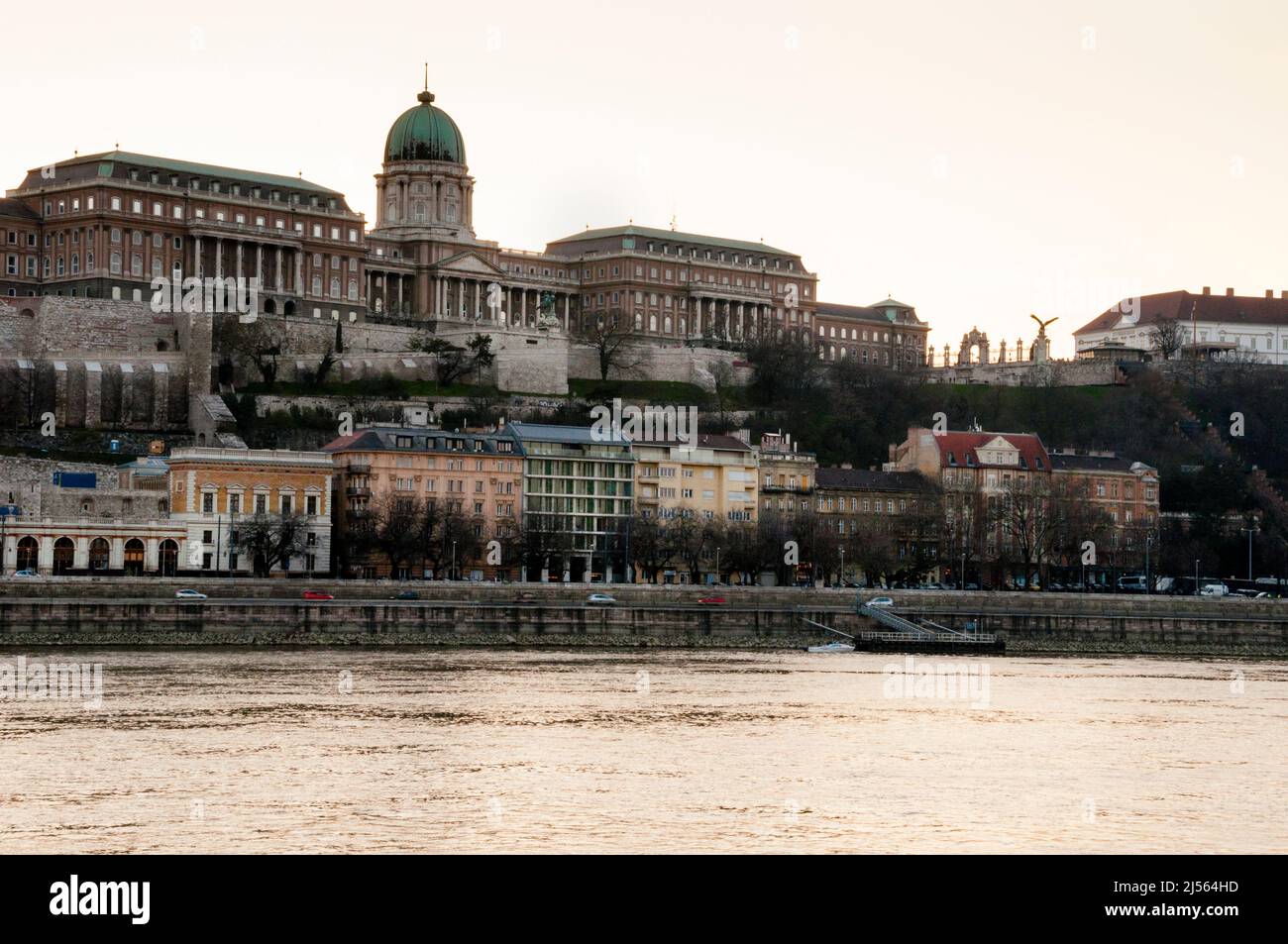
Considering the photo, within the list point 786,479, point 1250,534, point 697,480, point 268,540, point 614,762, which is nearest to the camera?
point 614,762

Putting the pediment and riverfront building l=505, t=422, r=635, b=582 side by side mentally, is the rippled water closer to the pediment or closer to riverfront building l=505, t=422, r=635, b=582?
riverfront building l=505, t=422, r=635, b=582

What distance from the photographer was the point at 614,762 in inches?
1309

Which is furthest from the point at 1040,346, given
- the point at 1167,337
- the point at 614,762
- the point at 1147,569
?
the point at 614,762

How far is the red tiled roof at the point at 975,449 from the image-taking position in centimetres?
9938

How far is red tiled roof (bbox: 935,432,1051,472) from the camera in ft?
326

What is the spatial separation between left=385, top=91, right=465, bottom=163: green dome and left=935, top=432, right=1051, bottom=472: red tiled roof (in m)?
42.8

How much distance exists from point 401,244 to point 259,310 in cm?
1881

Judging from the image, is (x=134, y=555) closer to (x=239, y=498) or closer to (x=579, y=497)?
(x=239, y=498)

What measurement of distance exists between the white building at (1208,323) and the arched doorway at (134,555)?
83.1m

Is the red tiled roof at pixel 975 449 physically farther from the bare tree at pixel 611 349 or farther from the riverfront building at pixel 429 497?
the riverfront building at pixel 429 497

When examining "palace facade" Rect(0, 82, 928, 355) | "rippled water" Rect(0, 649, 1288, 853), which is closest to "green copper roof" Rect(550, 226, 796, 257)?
"palace facade" Rect(0, 82, 928, 355)

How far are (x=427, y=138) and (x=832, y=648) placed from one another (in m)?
71.4

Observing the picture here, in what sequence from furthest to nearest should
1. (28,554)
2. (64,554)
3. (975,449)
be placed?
1. (975,449)
2. (64,554)
3. (28,554)
